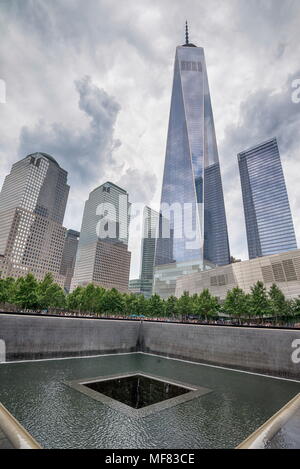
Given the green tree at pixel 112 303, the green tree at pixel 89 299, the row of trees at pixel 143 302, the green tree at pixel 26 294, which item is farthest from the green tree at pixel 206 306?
the green tree at pixel 26 294

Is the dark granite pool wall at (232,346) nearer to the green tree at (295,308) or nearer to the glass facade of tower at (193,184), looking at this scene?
the green tree at (295,308)

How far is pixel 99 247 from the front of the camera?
650ft

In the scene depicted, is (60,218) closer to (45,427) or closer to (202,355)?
(202,355)

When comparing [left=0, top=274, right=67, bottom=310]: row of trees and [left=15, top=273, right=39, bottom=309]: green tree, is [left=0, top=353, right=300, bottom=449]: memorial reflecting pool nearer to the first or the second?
[left=15, top=273, right=39, bottom=309]: green tree

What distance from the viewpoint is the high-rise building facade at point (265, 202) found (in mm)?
139500

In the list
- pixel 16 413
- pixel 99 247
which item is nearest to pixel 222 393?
pixel 16 413

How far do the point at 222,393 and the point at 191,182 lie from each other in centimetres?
14737

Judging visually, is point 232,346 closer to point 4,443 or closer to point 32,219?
point 4,443

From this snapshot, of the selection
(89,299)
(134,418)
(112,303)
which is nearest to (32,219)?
(89,299)

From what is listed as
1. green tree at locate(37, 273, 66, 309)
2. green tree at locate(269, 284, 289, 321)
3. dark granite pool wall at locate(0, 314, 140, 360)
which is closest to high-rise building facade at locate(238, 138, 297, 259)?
green tree at locate(269, 284, 289, 321)

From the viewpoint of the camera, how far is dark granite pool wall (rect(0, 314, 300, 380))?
2509 centimetres

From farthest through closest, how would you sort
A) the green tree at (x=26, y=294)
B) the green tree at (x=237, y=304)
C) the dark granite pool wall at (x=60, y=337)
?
the green tree at (x=237, y=304) → the green tree at (x=26, y=294) → the dark granite pool wall at (x=60, y=337)

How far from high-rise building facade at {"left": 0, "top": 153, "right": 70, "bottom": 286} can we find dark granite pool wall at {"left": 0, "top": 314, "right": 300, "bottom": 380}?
130945 millimetres

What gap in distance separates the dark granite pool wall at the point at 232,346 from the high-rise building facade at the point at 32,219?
136444mm
